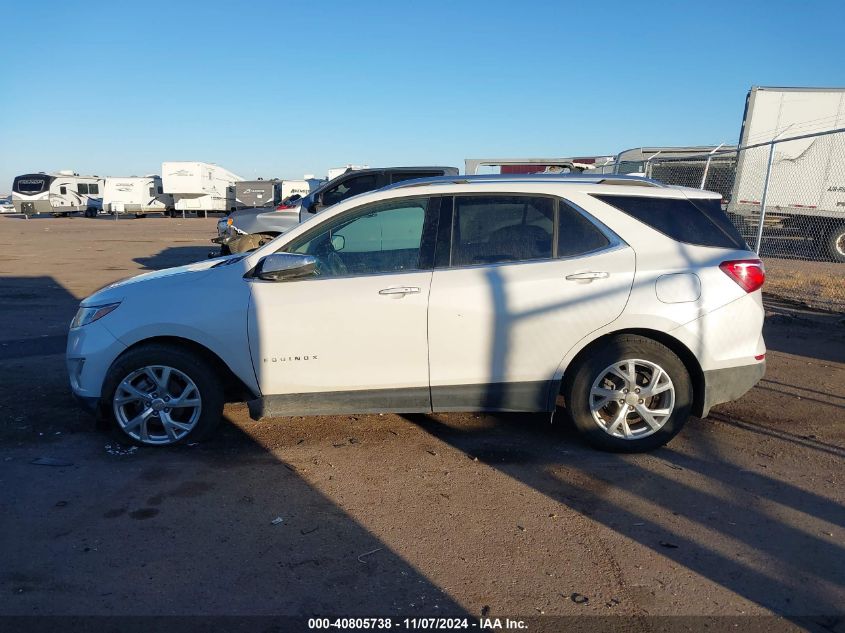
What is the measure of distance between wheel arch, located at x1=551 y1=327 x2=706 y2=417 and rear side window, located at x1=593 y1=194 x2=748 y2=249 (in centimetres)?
68

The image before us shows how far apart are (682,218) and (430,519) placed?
263 cm

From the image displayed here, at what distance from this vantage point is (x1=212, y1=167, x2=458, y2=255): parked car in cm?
1230

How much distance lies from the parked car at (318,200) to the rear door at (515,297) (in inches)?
289

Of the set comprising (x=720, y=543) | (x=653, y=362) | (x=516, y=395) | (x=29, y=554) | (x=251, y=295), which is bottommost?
(x=29, y=554)

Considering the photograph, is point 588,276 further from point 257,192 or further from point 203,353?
point 257,192

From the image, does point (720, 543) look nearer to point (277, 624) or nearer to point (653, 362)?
point (653, 362)

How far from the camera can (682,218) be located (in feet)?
14.9

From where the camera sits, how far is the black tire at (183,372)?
175 inches

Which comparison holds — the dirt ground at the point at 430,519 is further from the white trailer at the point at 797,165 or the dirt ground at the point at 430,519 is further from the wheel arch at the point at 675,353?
the white trailer at the point at 797,165

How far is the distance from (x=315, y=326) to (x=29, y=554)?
1.99m

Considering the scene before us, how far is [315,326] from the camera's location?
4.36 m

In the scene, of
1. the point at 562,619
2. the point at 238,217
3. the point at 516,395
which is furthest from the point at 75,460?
the point at 238,217

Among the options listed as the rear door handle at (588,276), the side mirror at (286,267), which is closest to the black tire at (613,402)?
the rear door handle at (588,276)

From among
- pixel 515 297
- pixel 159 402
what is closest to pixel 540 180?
pixel 515 297
